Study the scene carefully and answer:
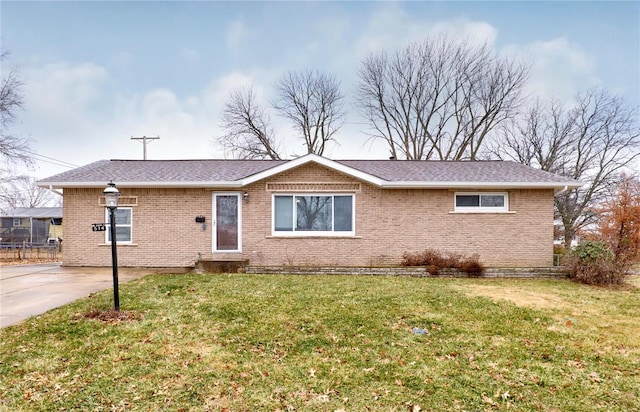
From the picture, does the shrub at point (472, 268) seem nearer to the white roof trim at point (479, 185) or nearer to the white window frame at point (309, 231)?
Answer: the white roof trim at point (479, 185)

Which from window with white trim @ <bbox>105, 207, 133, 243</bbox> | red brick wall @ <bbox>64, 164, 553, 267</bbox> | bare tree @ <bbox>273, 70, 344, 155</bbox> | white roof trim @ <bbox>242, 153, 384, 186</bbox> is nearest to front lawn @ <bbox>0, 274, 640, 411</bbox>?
red brick wall @ <bbox>64, 164, 553, 267</bbox>

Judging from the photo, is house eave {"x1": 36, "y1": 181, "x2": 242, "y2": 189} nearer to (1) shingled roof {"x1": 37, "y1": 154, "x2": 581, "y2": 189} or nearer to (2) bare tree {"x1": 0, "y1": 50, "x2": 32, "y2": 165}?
(1) shingled roof {"x1": 37, "y1": 154, "x2": 581, "y2": 189}

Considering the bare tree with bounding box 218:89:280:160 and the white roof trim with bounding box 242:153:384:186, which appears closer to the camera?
the white roof trim with bounding box 242:153:384:186

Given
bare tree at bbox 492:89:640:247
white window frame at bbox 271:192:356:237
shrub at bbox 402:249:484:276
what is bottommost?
shrub at bbox 402:249:484:276

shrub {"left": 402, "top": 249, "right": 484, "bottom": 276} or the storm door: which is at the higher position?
the storm door

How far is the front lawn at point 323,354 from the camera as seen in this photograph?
3.47 m

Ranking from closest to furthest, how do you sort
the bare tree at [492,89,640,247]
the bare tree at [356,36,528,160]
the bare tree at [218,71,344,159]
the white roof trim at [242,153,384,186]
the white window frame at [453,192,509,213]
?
the white roof trim at [242,153,384,186]
the white window frame at [453,192,509,213]
the bare tree at [492,89,640,247]
the bare tree at [356,36,528,160]
the bare tree at [218,71,344,159]

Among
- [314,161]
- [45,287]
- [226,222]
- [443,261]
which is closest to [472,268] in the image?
[443,261]

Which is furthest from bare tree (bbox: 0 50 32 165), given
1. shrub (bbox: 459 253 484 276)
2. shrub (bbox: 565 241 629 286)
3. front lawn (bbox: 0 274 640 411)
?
shrub (bbox: 565 241 629 286)

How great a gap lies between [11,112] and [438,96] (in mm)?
27171

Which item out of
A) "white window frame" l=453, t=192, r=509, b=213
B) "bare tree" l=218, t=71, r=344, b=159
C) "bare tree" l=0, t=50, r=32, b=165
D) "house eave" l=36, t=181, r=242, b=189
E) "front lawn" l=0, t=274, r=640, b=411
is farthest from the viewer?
"bare tree" l=218, t=71, r=344, b=159

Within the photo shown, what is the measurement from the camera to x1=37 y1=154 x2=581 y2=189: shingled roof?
1148 cm

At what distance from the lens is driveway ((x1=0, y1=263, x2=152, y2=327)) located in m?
6.23

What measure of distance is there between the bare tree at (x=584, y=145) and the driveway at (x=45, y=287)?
23535mm
